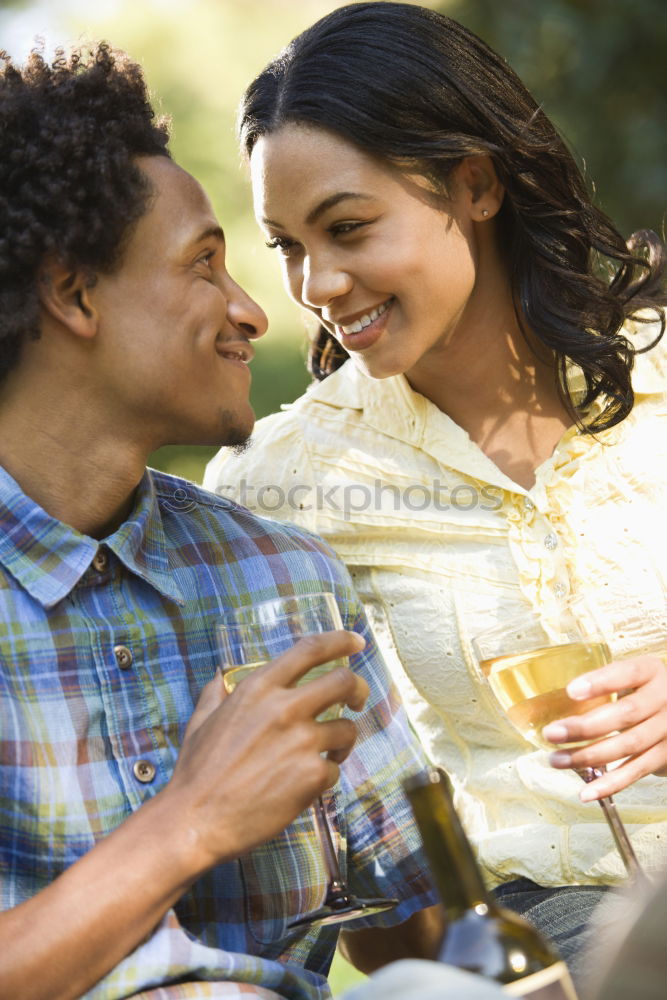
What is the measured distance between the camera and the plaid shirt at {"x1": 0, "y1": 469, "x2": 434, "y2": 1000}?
1746mm

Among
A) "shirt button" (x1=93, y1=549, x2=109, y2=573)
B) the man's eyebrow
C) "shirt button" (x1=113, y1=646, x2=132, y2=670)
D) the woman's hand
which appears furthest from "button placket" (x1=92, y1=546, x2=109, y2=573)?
the man's eyebrow

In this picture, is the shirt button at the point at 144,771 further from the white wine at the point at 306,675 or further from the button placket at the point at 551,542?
the button placket at the point at 551,542

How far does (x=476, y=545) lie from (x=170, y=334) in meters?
0.94

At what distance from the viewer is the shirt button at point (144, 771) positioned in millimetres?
1839

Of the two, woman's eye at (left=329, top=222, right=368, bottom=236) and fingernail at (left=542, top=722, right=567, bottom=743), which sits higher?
woman's eye at (left=329, top=222, right=368, bottom=236)

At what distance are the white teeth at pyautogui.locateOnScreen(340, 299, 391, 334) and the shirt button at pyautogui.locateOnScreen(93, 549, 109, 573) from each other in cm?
92

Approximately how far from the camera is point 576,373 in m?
2.87

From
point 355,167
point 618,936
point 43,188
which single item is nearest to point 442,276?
point 355,167

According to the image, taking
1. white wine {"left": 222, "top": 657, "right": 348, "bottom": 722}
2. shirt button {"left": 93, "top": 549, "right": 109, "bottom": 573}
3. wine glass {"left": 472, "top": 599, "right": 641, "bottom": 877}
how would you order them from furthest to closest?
1. shirt button {"left": 93, "top": 549, "right": 109, "bottom": 573}
2. wine glass {"left": 472, "top": 599, "right": 641, "bottom": 877}
3. white wine {"left": 222, "top": 657, "right": 348, "bottom": 722}

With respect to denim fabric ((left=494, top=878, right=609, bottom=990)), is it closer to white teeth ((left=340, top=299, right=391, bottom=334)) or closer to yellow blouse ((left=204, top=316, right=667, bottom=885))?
yellow blouse ((left=204, top=316, right=667, bottom=885))

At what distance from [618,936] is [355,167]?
197 cm

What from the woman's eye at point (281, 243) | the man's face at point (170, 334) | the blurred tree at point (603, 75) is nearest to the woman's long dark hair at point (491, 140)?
the woman's eye at point (281, 243)

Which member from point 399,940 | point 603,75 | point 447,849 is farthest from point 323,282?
point 603,75

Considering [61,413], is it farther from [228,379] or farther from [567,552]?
[567,552]
